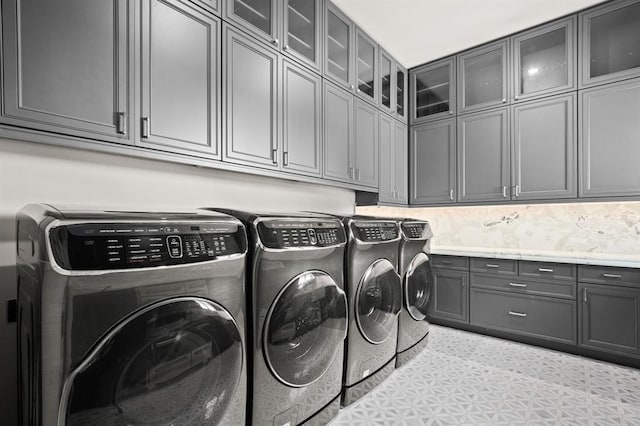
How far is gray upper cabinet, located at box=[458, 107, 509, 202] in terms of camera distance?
3.31 metres

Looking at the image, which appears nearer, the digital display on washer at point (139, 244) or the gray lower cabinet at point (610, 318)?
the digital display on washer at point (139, 244)

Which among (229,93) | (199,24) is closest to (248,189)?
(229,93)

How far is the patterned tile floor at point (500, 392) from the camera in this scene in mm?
1884

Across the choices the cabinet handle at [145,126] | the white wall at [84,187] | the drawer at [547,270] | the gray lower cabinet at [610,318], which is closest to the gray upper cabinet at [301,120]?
the white wall at [84,187]

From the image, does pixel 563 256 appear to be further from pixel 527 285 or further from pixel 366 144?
pixel 366 144

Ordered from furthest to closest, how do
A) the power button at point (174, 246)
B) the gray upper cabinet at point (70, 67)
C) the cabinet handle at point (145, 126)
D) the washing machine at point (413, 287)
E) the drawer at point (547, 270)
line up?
the drawer at point (547, 270) < the washing machine at point (413, 287) < the cabinet handle at point (145, 126) < the gray upper cabinet at point (70, 67) < the power button at point (174, 246)

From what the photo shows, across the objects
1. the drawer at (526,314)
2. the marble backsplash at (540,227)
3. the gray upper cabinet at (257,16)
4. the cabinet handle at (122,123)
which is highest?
the gray upper cabinet at (257,16)

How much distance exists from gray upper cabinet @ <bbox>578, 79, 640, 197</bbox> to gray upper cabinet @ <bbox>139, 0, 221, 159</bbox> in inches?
121

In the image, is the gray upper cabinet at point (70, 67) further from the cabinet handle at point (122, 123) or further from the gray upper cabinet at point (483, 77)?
the gray upper cabinet at point (483, 77)

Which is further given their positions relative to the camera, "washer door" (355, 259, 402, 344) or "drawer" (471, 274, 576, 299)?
"drawer" (471, 274, 576, 299)

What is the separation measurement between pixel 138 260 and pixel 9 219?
88 cm

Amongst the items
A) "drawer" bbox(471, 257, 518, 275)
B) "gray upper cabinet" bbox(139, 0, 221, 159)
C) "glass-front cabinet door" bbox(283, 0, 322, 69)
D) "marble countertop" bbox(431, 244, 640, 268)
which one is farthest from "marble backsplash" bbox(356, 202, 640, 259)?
"gray upper cabinet" bbox(139, 0, 221, 159)

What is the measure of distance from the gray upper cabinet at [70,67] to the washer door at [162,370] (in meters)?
0.90

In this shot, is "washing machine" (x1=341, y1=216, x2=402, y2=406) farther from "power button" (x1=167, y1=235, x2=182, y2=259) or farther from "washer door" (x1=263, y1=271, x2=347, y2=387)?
"power button" (x1=167, y1=235, x2=182, y2=259)
